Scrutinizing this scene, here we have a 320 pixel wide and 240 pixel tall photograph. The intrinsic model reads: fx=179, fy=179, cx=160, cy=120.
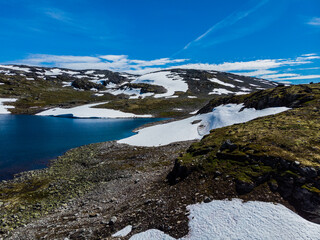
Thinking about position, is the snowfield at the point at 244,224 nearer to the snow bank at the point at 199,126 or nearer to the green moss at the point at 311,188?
the green moss at the point at 311,188

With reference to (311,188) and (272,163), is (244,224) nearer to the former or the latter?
(311,188)

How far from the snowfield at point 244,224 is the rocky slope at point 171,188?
0.69 m

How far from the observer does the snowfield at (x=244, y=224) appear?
10.7 metres

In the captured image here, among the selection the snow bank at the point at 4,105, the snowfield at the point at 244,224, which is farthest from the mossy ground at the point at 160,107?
the snowfield at the point at 244,224

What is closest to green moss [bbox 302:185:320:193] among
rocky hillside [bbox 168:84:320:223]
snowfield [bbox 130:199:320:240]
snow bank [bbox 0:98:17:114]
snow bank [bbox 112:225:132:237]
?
rocky hillside [bbox 168:84:320:223]

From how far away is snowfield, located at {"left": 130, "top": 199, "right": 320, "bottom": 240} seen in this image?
423 inches

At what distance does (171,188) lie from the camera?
61.0 feet

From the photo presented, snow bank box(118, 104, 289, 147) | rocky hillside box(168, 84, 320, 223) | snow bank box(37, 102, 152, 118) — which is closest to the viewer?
rocky hillside box(168, 84, 320, 223)

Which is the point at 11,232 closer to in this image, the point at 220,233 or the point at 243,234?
the point at 220,233

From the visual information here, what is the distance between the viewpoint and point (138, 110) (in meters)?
145

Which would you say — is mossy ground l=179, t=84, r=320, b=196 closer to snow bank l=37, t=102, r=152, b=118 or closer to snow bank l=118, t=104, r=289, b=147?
snow bank l=118, t=104, r=289, b=147

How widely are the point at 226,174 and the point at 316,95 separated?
3497 cm

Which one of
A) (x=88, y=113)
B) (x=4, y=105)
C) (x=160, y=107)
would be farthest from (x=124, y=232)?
(x=4, y=105)

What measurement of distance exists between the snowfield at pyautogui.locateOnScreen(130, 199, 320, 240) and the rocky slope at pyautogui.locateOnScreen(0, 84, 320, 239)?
0.69 meters
